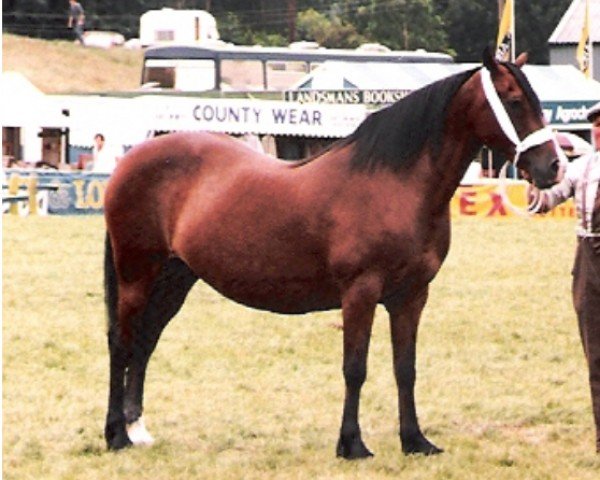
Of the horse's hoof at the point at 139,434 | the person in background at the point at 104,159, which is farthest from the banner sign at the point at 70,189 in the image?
the horse's hoof at the point at 139,434

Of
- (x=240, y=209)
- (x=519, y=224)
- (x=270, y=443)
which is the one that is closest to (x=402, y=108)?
(x=240, y=209)

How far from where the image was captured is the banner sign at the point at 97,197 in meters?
28.8

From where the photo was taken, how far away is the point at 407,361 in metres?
8.02

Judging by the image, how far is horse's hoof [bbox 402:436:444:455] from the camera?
7.91 meters

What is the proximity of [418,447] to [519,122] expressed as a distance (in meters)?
1.75

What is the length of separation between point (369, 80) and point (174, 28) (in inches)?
539

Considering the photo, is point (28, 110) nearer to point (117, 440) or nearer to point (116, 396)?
point (116, 396)

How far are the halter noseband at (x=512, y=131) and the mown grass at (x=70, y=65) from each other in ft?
170

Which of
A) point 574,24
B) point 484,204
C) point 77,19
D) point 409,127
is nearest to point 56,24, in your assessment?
point 77,19

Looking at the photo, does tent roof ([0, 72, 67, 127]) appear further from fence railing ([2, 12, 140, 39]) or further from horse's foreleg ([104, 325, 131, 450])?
horse's foreleg ([104, 325, 131, 450])

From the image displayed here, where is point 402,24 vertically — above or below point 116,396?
below

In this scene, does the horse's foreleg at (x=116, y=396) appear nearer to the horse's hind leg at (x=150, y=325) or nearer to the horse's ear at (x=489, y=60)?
the horse's hind leg at (x=150, y=325)

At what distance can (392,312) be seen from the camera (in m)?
7.98

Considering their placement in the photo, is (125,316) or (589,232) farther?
(125,316)
